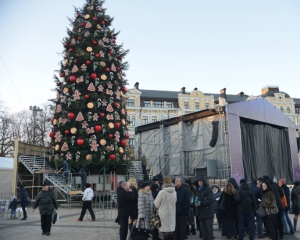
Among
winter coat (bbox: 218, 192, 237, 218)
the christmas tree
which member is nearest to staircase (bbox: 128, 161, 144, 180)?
the christmas tree

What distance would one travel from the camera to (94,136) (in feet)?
59.5

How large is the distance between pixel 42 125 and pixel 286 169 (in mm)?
29013

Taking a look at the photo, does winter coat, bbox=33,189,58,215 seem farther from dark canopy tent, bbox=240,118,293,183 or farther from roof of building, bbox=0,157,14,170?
dark canopy tent, bbox=240,118,293,183

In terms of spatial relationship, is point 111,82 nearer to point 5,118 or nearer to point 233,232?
point 233,232

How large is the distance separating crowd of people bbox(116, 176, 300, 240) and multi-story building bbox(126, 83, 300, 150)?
1639 inches

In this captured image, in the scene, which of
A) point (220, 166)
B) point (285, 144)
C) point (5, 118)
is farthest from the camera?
point (5, 118)

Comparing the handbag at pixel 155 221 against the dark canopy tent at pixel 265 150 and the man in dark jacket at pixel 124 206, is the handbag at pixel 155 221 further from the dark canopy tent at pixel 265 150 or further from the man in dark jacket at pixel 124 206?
the dark canopy tent at pixel 265 150

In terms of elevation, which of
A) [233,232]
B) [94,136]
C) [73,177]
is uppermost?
[94,136]

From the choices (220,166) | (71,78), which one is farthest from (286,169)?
(71,78)

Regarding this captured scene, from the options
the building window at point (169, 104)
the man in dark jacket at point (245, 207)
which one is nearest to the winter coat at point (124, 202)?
the man in dark jacket at point (245, 207)

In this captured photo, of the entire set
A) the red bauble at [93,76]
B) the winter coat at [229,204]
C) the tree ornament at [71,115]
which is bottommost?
the winter coat at [229,204]

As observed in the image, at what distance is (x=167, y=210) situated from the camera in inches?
254

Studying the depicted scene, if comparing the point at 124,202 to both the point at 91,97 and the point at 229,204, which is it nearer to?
the point at 229,204

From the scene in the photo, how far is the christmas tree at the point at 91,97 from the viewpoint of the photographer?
18250 millimetres
